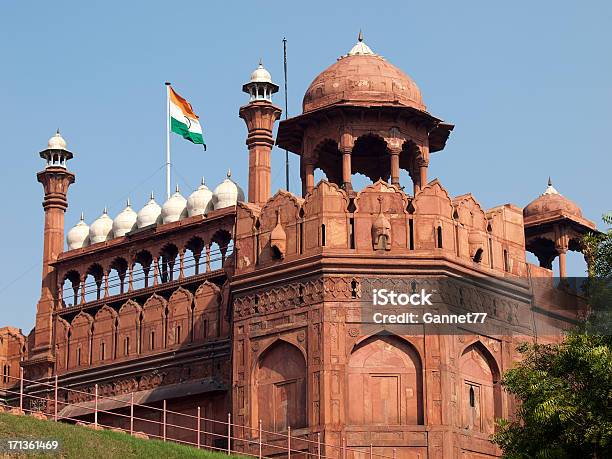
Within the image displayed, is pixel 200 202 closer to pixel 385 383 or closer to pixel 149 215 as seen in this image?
pixel 149 215

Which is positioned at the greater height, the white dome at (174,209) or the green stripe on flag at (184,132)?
the green stripe on flag at (184,132)

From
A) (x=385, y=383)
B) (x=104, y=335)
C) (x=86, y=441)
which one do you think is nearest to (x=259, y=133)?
(x=104, y=335)

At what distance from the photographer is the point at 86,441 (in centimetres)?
2516

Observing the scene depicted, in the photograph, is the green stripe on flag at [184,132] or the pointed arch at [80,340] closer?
the pointed arch at [80,340]

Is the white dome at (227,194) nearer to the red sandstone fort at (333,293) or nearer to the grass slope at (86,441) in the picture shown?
the red sandstone fort at (333,293)

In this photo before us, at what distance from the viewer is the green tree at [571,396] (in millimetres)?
23922

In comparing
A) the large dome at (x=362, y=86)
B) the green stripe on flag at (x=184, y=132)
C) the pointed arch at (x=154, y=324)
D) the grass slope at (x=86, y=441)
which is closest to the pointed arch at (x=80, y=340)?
the pointed arch at (x=154, y=324)

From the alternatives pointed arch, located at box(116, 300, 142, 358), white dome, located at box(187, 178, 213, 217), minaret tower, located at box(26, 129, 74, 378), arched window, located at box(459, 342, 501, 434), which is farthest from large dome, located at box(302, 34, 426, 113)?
minaret tower, located at box(26, 129, 74, 378)

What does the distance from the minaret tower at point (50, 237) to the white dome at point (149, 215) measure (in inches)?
116

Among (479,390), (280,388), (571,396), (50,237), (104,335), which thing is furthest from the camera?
(50,237)

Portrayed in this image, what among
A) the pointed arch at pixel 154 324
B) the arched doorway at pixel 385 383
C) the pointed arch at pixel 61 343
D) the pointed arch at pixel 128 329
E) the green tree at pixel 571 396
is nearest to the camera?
the green tree at pixel 571 396

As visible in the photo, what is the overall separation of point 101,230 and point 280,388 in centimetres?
1179

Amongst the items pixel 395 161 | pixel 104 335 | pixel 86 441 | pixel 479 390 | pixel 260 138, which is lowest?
pixel 86 441

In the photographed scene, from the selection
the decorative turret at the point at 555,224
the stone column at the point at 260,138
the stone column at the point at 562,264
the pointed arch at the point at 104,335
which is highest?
the stone column at the point at 260,138
